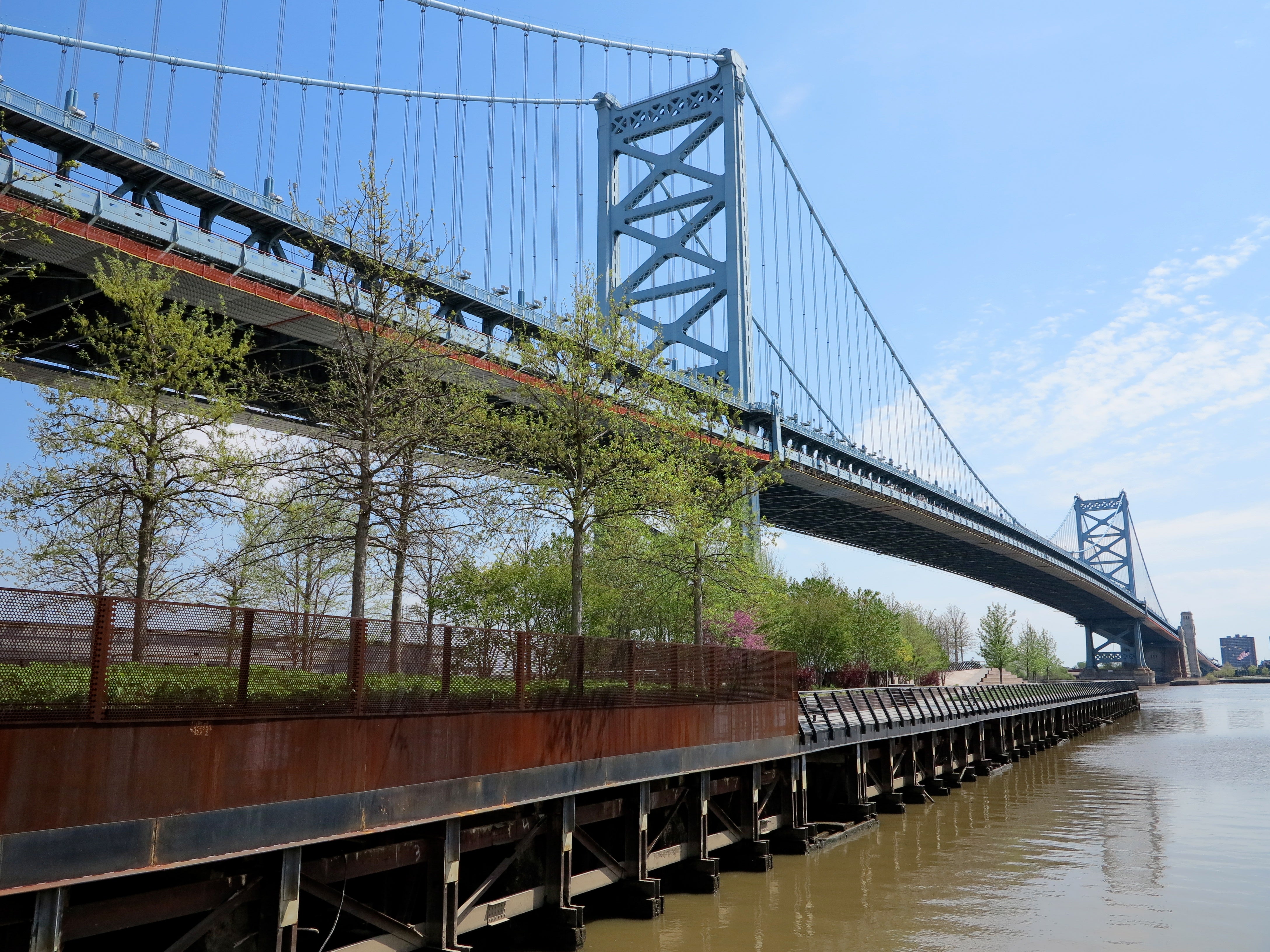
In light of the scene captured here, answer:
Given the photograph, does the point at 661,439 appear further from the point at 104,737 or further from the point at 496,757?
the point at 104,737

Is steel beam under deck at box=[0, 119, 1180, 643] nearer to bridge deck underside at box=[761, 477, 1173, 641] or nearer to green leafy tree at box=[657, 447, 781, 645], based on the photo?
bridge deck underside at box=[761, 477, 1173, 641]

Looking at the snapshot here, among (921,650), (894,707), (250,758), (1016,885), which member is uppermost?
(921,650)

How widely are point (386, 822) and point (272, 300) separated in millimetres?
26361

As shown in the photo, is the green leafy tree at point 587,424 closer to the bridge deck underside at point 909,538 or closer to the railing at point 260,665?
the railing at point 260,665

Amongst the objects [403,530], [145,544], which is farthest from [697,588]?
[145,544]

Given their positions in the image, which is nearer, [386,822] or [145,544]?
[386,822]

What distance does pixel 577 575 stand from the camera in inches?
857

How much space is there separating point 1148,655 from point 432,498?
667ft

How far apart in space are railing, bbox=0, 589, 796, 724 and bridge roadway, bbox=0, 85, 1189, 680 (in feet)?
25.7

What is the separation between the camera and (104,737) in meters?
8.49

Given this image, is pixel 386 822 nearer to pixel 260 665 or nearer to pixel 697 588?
pixel 260 665

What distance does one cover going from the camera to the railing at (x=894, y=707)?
81.1 feet

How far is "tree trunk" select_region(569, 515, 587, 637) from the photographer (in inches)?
838

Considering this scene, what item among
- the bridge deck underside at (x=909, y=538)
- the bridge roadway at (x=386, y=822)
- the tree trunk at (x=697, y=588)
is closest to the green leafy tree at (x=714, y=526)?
the tree trunk at (x=697, y=588)
